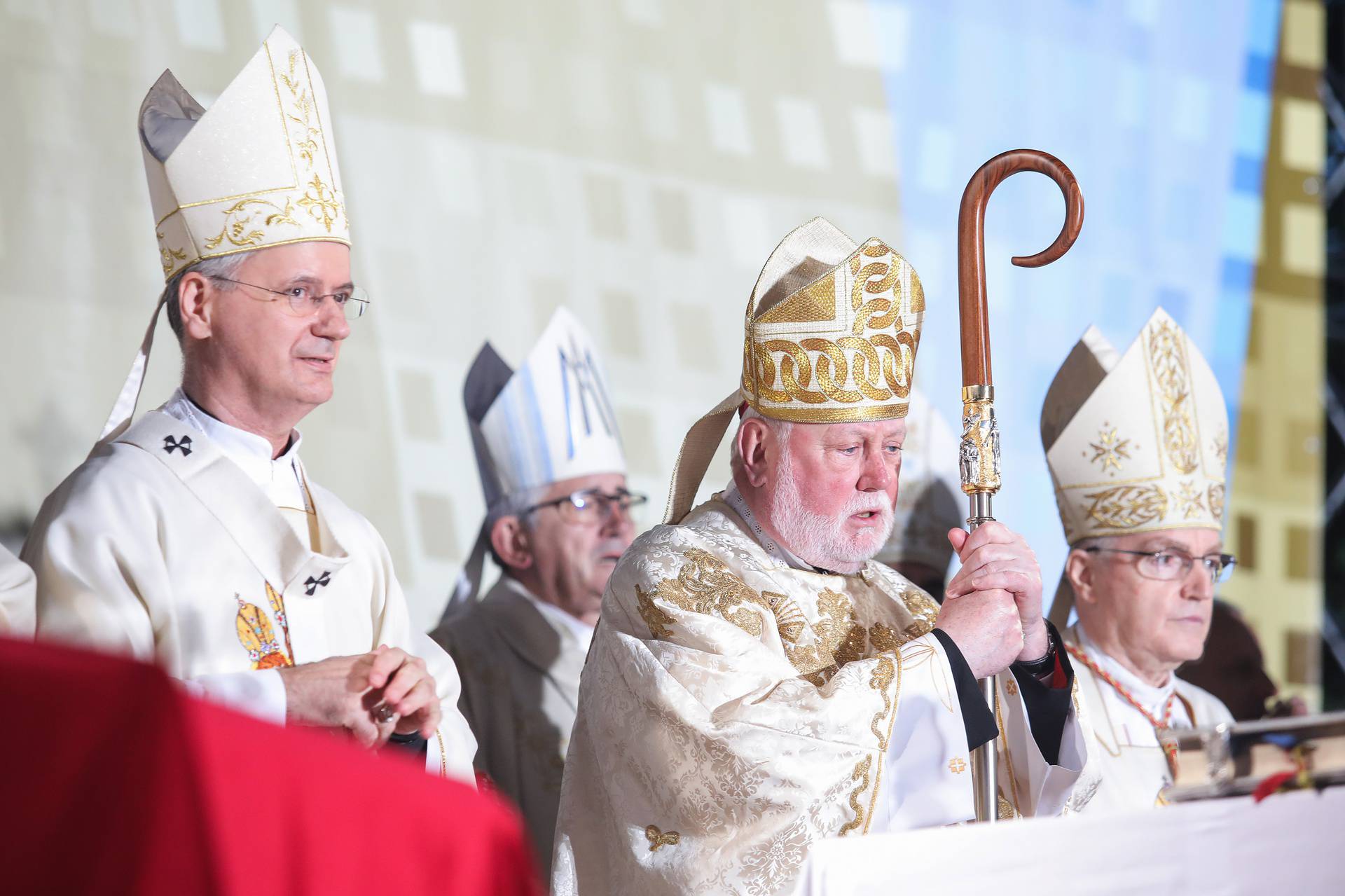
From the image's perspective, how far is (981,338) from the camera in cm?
327

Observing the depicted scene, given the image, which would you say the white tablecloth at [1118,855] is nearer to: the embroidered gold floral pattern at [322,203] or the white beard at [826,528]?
the white beard at [826,528]

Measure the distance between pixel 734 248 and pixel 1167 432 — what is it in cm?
246

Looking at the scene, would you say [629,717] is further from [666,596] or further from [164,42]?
[164,42]

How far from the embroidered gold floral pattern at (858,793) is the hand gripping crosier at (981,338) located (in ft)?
1.05

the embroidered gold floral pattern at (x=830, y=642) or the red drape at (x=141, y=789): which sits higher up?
the red drape at (x=141, y=789)

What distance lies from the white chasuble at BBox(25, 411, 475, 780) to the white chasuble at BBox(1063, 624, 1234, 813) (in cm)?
199

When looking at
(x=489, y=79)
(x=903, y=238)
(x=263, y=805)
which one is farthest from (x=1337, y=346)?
(x=263, y=805)

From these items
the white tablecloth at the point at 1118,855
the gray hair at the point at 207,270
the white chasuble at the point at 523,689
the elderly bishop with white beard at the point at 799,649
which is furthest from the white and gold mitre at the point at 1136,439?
the gray hair at the point at 207,270

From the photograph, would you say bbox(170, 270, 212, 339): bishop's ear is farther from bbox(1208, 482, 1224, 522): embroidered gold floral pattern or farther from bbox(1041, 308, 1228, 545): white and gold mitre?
bbox(1208, 482, 1224, 522): embroidered gold floral pattern

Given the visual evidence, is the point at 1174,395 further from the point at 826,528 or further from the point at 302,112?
the point at 302,112

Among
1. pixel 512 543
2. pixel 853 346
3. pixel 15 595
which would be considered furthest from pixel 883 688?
pixel 512 543

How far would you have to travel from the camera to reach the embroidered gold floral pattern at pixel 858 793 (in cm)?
292

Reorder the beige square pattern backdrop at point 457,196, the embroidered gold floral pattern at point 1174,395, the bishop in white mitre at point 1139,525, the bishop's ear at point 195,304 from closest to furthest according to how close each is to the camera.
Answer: the bishop's ear at point 195,304 → the bishop in white mitre at point 1139,525 → the embroidered gold floral pattern at point 1174,395 → the beige square pattern backdrop at point 457,196

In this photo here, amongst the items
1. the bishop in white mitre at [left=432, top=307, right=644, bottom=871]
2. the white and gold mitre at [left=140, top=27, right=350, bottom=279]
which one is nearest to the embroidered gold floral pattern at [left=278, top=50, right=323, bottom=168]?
the white and gold mitre at [left=140, top=27, right=350, bottom=279]
